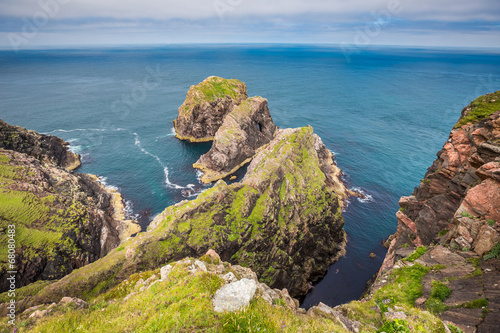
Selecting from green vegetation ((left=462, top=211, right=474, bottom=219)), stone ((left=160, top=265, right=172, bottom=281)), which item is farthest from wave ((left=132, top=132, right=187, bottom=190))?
green vegetation ((left=462, top=211, right=474, bottom=219))

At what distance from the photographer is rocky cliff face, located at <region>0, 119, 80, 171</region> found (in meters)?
71.4

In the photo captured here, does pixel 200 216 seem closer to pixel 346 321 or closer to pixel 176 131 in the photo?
pixel 346 321

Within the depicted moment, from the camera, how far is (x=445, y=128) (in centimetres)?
12044

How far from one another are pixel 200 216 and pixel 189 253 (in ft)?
20.6

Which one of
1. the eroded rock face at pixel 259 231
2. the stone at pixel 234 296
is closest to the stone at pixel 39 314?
the eroded rock face at pixel 259 231

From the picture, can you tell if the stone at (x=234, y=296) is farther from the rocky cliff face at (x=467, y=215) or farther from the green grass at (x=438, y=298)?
the green grass at (x=438, y=298)

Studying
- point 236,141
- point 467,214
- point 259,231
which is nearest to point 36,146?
point 236,141

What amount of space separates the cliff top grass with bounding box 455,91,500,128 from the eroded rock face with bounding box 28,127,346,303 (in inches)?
1153

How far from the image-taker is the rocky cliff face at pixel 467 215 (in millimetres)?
19906

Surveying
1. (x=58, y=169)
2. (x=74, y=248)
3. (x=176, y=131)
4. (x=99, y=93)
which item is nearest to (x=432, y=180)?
(x=74, y=248)

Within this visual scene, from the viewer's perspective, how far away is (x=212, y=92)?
112 metres

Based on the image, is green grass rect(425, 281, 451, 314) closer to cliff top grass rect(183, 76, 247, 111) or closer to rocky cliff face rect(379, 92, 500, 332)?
rocky cliff face rect(379, 92, 500, 332)

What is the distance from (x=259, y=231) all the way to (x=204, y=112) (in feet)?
250

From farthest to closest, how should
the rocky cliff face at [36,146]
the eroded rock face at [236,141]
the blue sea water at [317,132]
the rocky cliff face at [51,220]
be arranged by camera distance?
the eroded rock face at [236,141], the rocky cliff face at [36,146], the blue sea water at [317,132], the rocky cliff face at [51,220]
